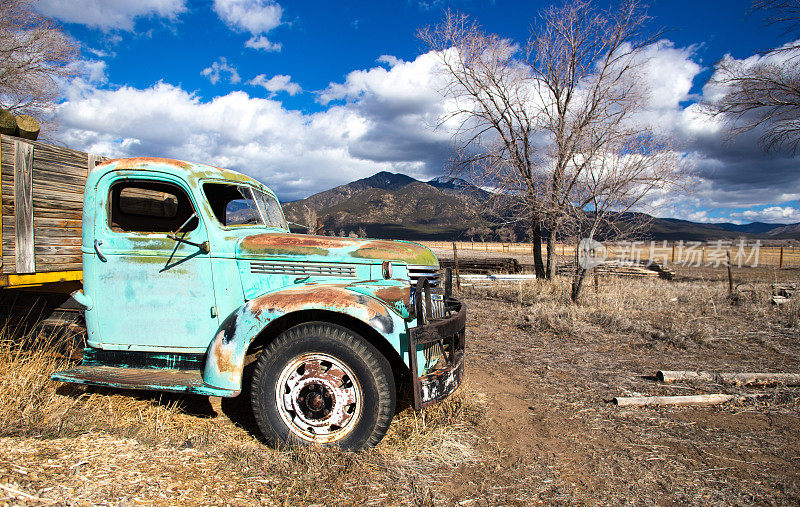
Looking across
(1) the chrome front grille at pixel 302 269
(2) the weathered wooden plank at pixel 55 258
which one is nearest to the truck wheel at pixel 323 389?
(1) the chrome front grille at pixel 302 269

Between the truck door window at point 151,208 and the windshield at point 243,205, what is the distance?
0.82 feet

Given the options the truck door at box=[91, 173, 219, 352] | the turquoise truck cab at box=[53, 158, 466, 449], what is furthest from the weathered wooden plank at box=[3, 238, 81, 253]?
the truck door at box=[91, 173, 219, 352]

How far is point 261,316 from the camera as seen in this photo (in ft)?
9.98

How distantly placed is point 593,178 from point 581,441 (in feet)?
24.3

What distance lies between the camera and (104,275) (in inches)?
135

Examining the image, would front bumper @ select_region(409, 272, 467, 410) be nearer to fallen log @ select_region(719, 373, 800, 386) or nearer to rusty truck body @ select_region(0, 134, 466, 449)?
rusty truck body @ select_region(0, 134, 466, 449)

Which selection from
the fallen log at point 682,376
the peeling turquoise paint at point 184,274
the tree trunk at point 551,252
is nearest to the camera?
the peeling turquoise paint at point 184,274

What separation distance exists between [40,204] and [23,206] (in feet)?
0.47

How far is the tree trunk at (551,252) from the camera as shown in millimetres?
11555

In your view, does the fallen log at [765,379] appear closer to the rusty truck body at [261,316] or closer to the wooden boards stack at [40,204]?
the rusty truck body at [261,316]

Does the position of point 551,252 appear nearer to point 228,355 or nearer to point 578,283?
point 578,283

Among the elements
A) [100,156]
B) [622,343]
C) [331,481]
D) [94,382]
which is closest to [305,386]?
[331,481]

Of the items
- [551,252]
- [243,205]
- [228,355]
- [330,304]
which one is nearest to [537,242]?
[551,252]

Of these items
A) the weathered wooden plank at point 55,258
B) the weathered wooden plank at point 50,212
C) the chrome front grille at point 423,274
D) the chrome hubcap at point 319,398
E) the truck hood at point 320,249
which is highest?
the weathered wooden plank at point 50,212
